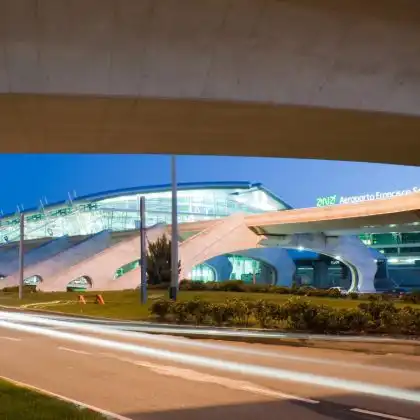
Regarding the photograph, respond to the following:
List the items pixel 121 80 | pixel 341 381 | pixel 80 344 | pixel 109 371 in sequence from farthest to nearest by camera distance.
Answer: pixel 80 344
pixel 109 371
pixel 341 381
pixel 121 80

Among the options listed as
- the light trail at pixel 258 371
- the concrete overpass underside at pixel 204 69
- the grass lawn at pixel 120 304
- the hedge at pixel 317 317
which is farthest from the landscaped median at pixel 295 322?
the concrete overpass underside at pixel 204 69

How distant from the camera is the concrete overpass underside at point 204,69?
25.5 feet

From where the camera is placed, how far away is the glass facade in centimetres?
9444

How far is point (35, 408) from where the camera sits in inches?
332

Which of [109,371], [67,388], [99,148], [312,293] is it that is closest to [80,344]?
[109,371]

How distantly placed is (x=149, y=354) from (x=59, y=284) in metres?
42.2

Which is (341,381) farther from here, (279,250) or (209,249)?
(279,250)

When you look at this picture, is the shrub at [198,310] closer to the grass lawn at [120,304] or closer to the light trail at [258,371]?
the grass lawn at [120,304]

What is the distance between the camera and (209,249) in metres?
59.7

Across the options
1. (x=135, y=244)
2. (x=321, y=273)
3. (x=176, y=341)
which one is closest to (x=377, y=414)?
(x=176, y=341)

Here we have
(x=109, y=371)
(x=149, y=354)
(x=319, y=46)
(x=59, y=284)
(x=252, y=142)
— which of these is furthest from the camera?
(x=59, y=284)

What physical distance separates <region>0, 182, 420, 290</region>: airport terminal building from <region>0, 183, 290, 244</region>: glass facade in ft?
0.51

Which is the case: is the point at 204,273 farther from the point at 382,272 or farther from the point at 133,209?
the point at 382,272

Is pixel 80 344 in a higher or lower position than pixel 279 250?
lower
